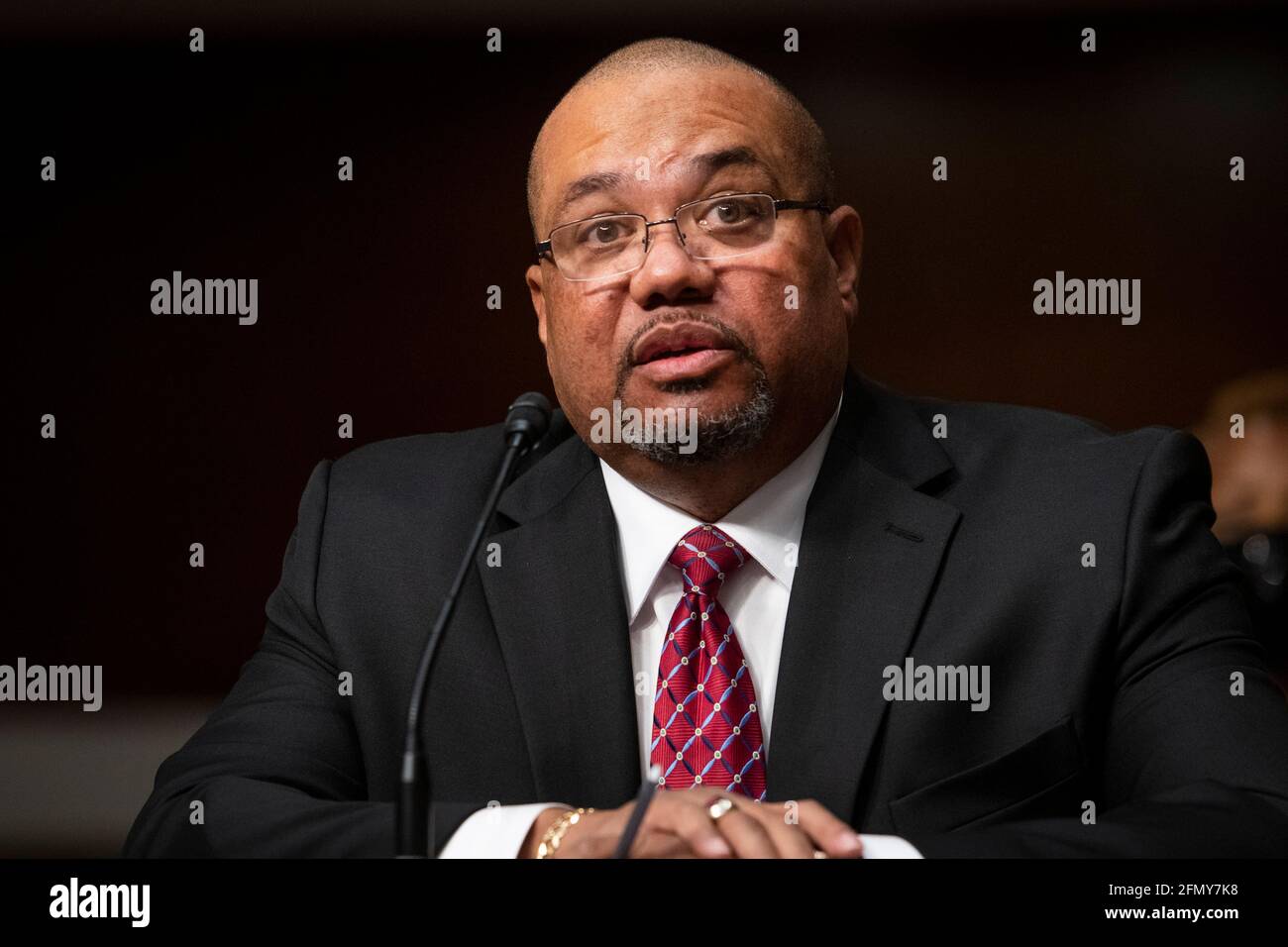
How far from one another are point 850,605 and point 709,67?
81 centimetres

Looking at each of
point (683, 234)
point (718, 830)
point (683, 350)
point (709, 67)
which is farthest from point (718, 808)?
point (709, 67)

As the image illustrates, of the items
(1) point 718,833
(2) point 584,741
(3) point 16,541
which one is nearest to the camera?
(1) point 718,833

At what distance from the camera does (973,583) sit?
1911 mm

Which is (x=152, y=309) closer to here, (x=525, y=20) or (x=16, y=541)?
(x=16, y=541)

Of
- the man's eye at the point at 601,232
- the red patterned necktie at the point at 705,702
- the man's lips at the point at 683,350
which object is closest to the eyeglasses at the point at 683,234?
the man's eye at the point at 601,232

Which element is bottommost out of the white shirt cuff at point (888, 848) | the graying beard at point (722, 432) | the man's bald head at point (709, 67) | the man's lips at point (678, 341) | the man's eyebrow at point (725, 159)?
the white shirt cuff at point (888, 848)

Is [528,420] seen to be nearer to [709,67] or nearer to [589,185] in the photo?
[589,185]

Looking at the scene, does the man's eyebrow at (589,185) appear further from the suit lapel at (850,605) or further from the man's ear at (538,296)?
the suit lapel at (850,605)

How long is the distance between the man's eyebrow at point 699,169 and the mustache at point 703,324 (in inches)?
7.9

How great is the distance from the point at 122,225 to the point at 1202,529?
1699 millimetres

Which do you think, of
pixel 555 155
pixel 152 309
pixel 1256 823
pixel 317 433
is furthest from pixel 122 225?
pixel 1256 823

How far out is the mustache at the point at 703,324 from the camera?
6.31ft

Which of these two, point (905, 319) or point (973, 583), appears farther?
point (905, 319)

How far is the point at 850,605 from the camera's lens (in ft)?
6.26
